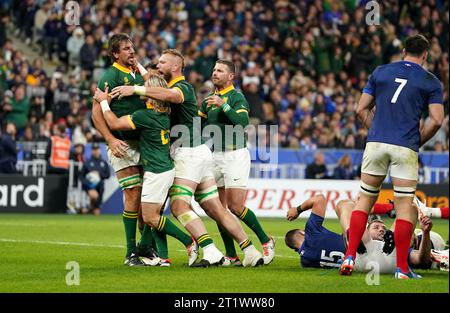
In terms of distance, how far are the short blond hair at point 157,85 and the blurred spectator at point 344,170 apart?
13241 mm

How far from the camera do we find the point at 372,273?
10695 millimetres

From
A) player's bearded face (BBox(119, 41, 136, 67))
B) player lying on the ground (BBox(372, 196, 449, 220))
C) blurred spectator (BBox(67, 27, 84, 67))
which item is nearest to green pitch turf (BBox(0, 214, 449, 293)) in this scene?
player lying on the ground (BBox(372, 196, 449, 220))

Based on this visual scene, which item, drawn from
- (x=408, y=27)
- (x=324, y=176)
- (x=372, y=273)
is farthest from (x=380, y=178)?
(x=408, y=27)

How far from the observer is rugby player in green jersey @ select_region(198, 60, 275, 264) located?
12.7 m

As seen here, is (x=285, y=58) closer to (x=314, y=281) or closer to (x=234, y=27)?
(x=234, y=27)

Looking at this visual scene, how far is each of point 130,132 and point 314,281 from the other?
3036 millimetres

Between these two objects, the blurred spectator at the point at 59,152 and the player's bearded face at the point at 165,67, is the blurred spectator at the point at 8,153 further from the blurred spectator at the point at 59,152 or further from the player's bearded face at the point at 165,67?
the player's bearded face at the point at 165,67

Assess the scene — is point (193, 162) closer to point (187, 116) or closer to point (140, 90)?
point (187, 116)

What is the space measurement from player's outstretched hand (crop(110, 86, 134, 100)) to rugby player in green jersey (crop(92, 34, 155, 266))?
9.8 inches

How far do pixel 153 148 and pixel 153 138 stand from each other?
113 millimetres

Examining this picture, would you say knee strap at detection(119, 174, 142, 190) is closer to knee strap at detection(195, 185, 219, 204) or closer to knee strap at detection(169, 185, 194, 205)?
knee strap at detection(169, 185, 194, 205)

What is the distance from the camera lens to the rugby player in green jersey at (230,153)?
12.7m

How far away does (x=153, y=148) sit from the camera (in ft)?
38.4

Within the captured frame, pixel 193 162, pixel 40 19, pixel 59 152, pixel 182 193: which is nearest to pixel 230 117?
pixel 193 162
